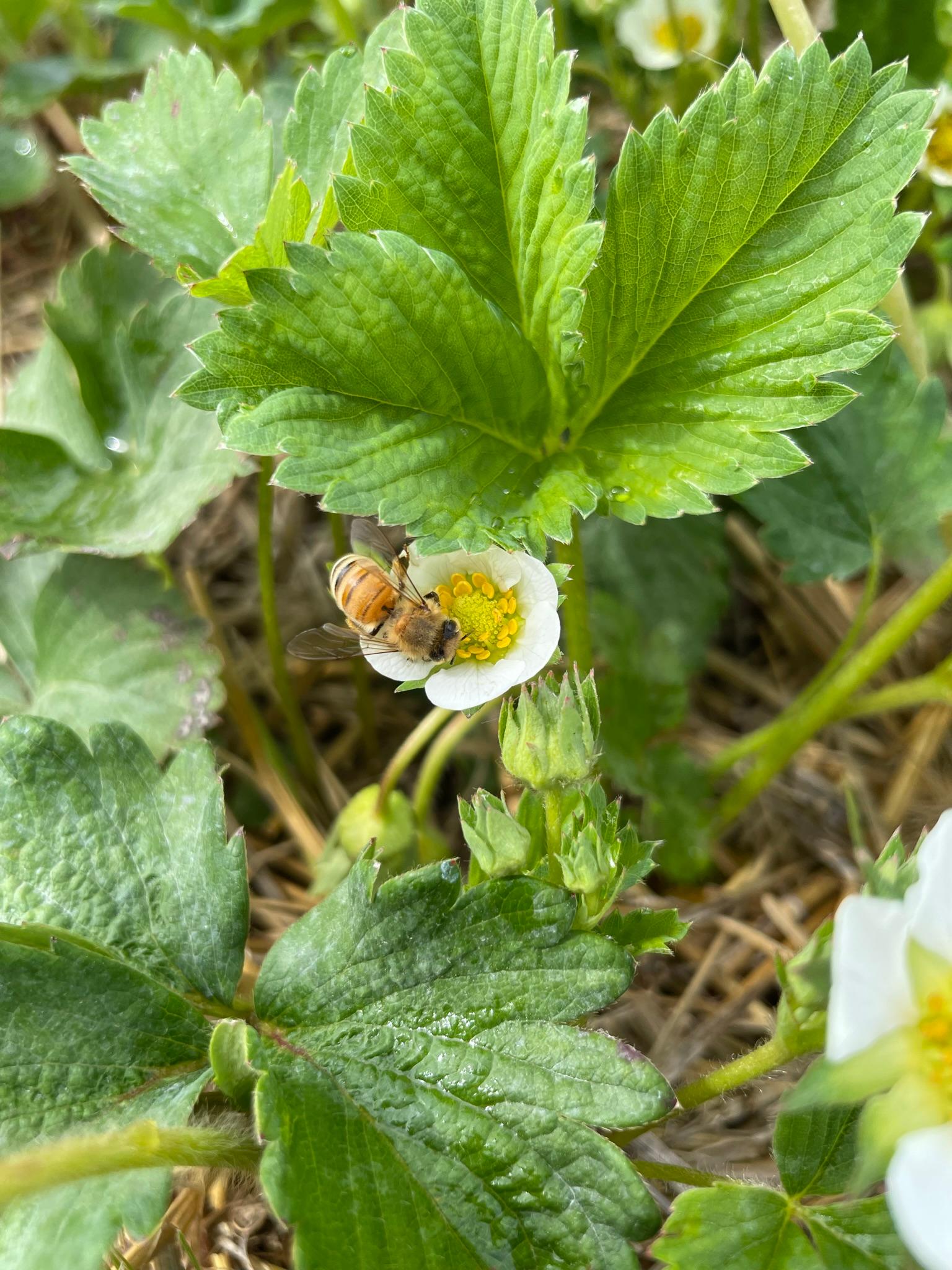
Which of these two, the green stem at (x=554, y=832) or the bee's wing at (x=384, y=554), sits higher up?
the bee's wing at (x=384, y=554)

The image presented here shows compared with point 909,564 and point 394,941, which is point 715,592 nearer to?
point 909,564

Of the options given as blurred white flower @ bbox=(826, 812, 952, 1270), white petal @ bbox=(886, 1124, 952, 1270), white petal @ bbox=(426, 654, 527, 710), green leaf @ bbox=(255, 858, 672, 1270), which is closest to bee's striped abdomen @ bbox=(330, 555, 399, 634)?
white petal @ bbox=(426, 654, 527, 710)

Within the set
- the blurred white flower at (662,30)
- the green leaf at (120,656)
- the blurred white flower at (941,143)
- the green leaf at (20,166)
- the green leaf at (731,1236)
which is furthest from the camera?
the green leaf at (20,166)

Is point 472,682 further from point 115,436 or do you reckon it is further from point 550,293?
point 115,436

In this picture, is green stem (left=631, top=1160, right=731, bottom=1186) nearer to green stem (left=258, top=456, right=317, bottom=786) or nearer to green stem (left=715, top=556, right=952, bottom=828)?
green stem (left=715, top=556, right=952, bottom=828)

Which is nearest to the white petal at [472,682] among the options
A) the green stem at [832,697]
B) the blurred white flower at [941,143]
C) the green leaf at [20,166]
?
the green stem at [832,697]

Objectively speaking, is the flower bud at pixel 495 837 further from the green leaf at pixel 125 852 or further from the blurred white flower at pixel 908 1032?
the blurred white flower at pixel 908 1032
